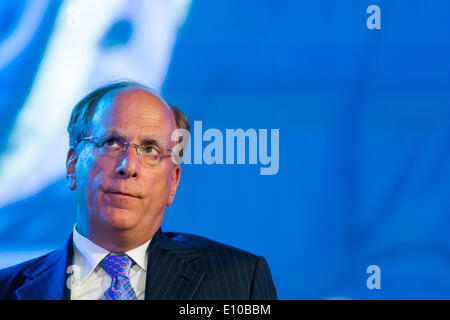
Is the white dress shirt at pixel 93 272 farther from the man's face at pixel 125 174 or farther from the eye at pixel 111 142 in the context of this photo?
the eye at pixel 111 142

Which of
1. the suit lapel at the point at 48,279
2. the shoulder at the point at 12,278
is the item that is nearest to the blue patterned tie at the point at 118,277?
the suit lapel at the point at 48,279

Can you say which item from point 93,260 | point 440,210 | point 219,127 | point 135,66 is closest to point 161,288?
point 93,260

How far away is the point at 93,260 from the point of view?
1.81 metres

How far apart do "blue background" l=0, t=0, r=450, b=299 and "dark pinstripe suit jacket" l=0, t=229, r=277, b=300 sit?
28 centimetres

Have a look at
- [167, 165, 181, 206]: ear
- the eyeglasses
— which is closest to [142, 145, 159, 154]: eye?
the eyeglasses

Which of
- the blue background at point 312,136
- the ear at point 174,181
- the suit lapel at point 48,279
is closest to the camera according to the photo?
the suit lapel at point 48,279

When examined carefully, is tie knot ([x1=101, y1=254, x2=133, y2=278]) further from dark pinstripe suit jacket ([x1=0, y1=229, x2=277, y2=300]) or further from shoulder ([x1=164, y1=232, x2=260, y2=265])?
shoulder ([x1=164, y1=232, x2=260, y2=265])

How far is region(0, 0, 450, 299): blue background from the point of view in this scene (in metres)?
2.13

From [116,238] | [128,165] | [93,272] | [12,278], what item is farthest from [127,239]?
[12,278]

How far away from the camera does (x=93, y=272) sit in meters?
1.81

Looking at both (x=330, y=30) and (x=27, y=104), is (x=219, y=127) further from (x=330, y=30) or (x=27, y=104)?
(x=27, y=104)

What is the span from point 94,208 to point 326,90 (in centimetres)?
102

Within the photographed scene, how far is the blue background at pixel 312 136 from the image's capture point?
2.13 metres

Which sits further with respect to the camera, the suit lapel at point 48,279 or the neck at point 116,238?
the neck at point 116,238
